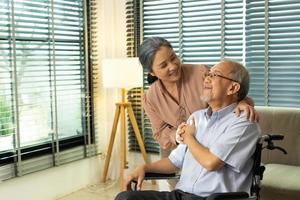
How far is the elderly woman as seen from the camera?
2.03m

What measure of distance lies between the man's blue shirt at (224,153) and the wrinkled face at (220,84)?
65mm

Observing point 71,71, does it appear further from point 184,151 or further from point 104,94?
point 184,151

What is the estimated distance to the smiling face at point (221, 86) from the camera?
5.74 feet

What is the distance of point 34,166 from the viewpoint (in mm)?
3301

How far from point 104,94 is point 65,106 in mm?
492

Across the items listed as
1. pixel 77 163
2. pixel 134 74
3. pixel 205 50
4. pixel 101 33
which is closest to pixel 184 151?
pixel 134 74

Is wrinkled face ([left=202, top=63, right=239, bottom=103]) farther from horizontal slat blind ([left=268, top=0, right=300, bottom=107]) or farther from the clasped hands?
horizontal slat blind ([left=268, top=0, right=300, bottom=107])

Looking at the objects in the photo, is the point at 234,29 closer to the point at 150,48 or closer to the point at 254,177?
the point at 150,48

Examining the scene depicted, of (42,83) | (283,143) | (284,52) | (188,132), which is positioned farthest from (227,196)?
(42,83)

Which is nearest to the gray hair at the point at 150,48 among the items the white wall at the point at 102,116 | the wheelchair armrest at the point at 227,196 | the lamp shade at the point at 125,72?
the wheelchair armrest at the point at 227,196

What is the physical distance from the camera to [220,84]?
1749 mm

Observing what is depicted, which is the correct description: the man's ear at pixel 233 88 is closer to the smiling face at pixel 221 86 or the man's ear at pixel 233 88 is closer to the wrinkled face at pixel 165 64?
the smiling face at pixel 221 86

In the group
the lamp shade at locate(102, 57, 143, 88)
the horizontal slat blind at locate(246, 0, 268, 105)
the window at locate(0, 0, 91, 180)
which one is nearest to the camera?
the window at locate(0, 0, 91, 180)

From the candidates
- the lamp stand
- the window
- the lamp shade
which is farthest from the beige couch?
the window
